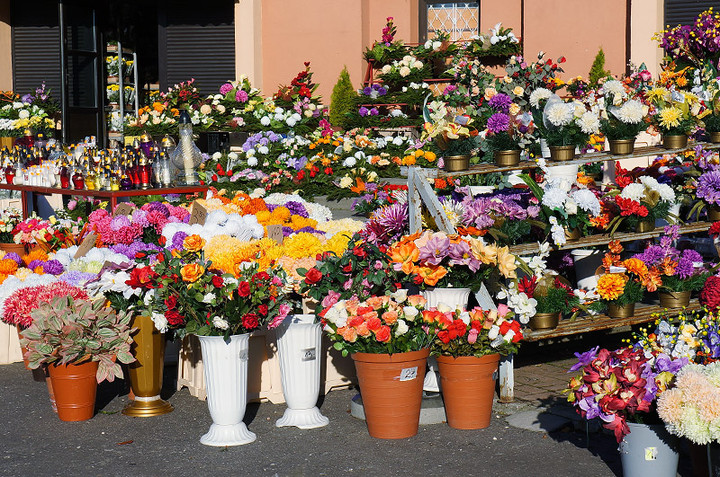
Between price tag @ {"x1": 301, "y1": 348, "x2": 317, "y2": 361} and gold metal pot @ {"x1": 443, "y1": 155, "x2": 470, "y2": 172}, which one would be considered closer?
price tag @ {"x1": 301, "y1": 348, "x2": 317, "y2": 361}

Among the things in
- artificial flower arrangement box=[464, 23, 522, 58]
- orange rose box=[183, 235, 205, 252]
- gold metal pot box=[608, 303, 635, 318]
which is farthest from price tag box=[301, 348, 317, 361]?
artificial flower arrangement box=[464, 23, 522, 58]

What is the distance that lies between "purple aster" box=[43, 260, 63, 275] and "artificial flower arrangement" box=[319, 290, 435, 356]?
2095mm

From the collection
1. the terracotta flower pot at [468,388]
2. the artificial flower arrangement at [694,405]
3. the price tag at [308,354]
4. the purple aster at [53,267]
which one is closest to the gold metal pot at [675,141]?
the terracotta flower pot at [468,388]

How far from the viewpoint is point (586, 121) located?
6.10m

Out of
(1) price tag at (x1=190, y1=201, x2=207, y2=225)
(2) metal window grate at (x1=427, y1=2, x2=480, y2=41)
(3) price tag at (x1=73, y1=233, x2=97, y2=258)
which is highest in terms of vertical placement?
(2) metal window grate at (x1=427, y1=2, x2=480, y2=41)

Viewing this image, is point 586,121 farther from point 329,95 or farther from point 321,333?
point 329,95

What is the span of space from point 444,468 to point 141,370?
6.43 feet

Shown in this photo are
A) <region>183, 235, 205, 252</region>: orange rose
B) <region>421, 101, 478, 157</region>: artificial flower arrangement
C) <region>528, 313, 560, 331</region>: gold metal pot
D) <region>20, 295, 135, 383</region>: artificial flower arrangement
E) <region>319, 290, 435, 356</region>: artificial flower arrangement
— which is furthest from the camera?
<region>421, 101, 478, 157</region>: artificial flower arrangement

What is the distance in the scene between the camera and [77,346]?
18.2ft

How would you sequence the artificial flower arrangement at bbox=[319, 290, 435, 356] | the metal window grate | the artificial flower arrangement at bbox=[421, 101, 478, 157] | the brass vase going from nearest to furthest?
the artificial flower arrangement at bbox=[319, 290, 435, 356]
the brass vase
the artificial flower arrangement at bbox=[421, 101, 478, 157]
the metal window grate

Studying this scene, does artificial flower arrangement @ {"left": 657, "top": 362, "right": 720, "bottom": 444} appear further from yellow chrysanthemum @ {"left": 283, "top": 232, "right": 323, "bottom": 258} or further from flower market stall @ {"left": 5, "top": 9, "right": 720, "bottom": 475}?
yellow chrysanthemum @ {"left": 283, "top": 232, "right": 323, "bottom": 258}

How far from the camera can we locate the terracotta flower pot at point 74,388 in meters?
5.58

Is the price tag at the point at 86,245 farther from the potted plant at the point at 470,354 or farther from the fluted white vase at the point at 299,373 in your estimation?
the potted plant at the point at 470,354

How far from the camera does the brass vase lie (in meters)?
5.73
